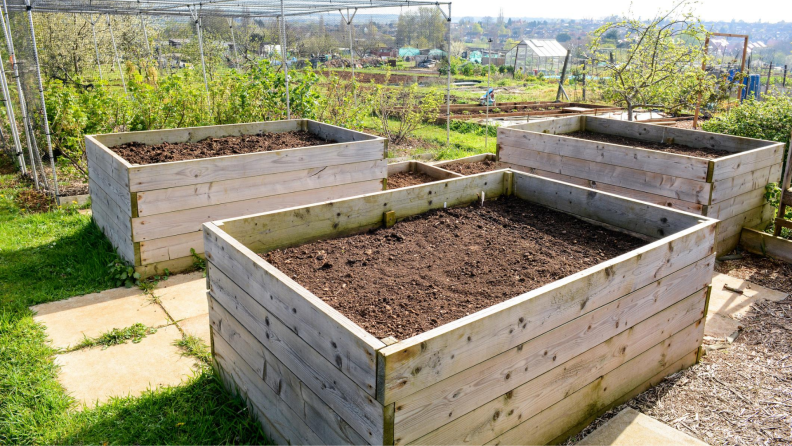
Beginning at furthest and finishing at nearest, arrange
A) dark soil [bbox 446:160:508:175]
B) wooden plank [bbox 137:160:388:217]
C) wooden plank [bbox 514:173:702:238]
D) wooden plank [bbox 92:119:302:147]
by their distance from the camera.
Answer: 1. dark soil [bbox 446:160:508:175]
2. wooden plank [bbox 92:119:302:147]
3. wooden plank [bbox 137:160:388:217]
4. wooden plank [bbox 514:173:702:238]

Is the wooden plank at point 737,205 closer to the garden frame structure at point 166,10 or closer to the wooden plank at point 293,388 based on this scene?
the wooden plank at point 293,388

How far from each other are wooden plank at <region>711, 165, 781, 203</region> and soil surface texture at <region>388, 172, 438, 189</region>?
2.92 meters

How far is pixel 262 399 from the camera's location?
2.77 metres

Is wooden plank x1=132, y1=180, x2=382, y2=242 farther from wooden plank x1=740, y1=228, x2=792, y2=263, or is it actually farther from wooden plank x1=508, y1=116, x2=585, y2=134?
wooden plank x1=740, y1=228, x2=792, y2=263

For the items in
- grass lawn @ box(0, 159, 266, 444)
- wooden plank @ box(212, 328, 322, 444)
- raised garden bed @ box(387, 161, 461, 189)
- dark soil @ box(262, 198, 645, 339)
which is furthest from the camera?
raised garden bed @ box(387, 161, 461, 189)

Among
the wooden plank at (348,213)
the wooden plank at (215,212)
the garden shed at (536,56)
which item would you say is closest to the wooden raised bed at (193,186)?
the wooden plank at (215,212)

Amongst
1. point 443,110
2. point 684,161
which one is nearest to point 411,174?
point 684,161

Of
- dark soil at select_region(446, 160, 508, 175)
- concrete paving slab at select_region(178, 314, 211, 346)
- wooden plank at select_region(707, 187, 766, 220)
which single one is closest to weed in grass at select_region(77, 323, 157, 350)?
concrete paving slab at select_region(178, 314, 211, 346)

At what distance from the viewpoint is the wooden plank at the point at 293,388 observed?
219cm

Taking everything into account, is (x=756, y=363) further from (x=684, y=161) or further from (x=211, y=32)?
(x=211, y=32)

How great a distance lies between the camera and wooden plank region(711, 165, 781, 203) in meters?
4.94

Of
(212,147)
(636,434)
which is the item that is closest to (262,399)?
(636,434)

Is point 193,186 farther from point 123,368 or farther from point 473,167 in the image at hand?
point 473,167

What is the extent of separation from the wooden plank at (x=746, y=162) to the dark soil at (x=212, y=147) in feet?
12.6
